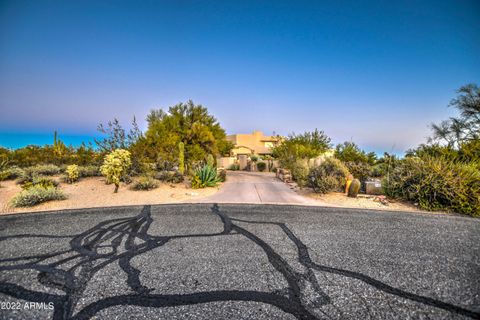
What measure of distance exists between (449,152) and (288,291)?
1186 centimetres

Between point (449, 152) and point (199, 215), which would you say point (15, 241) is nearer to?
point (199, 215)

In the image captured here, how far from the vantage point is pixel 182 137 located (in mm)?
16219

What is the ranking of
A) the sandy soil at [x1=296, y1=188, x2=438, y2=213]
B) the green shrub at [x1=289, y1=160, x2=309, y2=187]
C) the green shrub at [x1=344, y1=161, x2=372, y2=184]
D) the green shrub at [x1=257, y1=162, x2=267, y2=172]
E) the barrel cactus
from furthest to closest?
the green shrub at [x1=257, y1=162, x2=267, y2=172] < the green shrub at [x1=344, y1=161, x2=372, y2=184] < the green shrub at [x1=289, y1=160, x2=309, y2=187] < the barrel cactus < the sandy soil at [x1=296, y1=188, x2=438, y2=213]

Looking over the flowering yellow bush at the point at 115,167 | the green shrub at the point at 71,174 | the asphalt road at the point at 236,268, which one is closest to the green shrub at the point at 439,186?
the asphalt road at the point at 236,268

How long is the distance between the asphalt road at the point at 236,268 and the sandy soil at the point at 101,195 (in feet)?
5.35

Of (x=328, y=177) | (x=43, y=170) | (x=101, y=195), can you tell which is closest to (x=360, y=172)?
(x=328, y=177)

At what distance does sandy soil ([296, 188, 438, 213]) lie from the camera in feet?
23.9

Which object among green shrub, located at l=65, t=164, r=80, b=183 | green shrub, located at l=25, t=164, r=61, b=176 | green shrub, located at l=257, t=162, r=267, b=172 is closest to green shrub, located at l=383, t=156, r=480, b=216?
green shrub, located at l=65, t=164, r=80, b=183

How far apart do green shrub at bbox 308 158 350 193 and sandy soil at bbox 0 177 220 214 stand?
4891 mm

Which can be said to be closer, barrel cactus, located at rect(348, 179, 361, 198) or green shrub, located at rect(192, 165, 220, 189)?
barrel cactus, located at rect(348, 179, 361, 198)

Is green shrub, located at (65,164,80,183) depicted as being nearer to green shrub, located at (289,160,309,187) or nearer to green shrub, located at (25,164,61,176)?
green shrub, located at (25,164,61,176)

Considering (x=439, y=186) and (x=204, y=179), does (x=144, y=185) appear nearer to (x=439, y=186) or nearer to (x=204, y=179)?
(x=204, y=179)

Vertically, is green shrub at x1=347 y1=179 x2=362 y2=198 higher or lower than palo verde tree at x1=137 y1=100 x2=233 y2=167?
lower

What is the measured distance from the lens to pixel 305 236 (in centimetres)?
442
